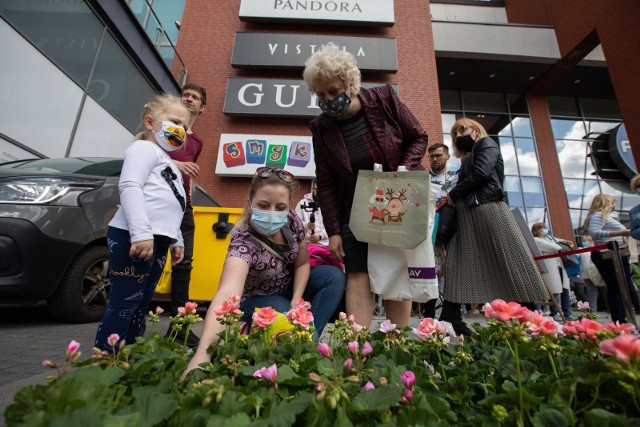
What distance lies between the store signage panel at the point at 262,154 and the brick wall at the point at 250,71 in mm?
281

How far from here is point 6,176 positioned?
8.36ft

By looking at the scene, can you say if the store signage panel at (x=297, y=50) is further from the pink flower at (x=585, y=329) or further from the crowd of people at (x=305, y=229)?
the pink flower at (x=585, y=329)

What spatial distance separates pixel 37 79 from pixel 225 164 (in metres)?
4.29

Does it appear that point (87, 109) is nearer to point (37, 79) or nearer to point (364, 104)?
point (37, 79)

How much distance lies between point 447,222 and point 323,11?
29.5 ft

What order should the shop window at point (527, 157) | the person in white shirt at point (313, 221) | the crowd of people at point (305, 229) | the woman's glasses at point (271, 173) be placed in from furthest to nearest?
the shop window at point (527, 157)
the person in white shirt at point (313, 221)
the woman's glasses at point (271, 173)
the crowd of people at point (305, 229)

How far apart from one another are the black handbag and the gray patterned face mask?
4.23 ft

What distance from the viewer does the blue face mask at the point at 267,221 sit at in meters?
1.65

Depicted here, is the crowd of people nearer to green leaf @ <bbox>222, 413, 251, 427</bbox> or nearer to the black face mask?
the black face mask

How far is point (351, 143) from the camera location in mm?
1887

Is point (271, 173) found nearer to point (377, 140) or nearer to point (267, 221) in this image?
point (267, 221)

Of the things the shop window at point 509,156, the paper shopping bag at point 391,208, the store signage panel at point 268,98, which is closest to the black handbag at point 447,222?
the paper shopping bag at point 391,208

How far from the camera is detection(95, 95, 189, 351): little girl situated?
1459mm

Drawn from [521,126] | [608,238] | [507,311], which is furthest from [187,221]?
[521,126]
